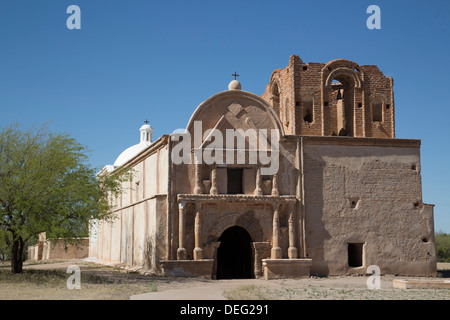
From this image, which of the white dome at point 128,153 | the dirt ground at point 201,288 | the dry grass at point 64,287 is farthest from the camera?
the white dome at point 128,153

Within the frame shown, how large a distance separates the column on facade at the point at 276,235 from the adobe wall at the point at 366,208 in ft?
4.22

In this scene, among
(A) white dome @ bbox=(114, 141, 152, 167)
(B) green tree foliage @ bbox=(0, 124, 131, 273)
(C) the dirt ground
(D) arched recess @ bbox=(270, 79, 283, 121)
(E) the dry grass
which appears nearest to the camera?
(E) the dry grass

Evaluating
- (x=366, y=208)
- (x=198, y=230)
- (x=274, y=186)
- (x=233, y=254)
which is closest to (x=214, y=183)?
(x=198, y=230)

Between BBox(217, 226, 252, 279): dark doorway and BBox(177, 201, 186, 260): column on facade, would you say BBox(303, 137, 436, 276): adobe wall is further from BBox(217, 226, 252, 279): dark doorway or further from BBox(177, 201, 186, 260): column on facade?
BBox(177, 201, 186, 260): column on facade

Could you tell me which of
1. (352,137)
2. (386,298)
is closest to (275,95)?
(352,137)

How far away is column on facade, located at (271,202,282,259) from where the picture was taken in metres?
21.5

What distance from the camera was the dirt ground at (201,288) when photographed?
47.9 ft

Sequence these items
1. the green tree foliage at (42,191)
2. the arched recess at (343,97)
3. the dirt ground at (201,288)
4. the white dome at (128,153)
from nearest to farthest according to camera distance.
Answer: the dirt ground at (201,288)
the green tree foliage at (42,191)
the arched recess at (343,97)
the white dome at (128,153)

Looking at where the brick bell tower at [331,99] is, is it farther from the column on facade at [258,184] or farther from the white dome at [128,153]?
the white dome at [128,153]

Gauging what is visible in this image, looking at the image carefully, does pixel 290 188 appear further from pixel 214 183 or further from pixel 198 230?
pixel 198 230

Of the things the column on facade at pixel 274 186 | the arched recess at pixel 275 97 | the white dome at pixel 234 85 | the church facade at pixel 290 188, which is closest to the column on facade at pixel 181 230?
the church facade at pixel 290 188

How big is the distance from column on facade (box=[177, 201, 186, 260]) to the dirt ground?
1024 mm

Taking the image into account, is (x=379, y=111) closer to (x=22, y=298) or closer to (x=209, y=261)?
(x=209, y=261)

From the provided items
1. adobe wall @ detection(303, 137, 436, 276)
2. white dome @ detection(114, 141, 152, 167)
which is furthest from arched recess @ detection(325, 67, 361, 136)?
white dome @ detection(114, 141, 152, 167)
